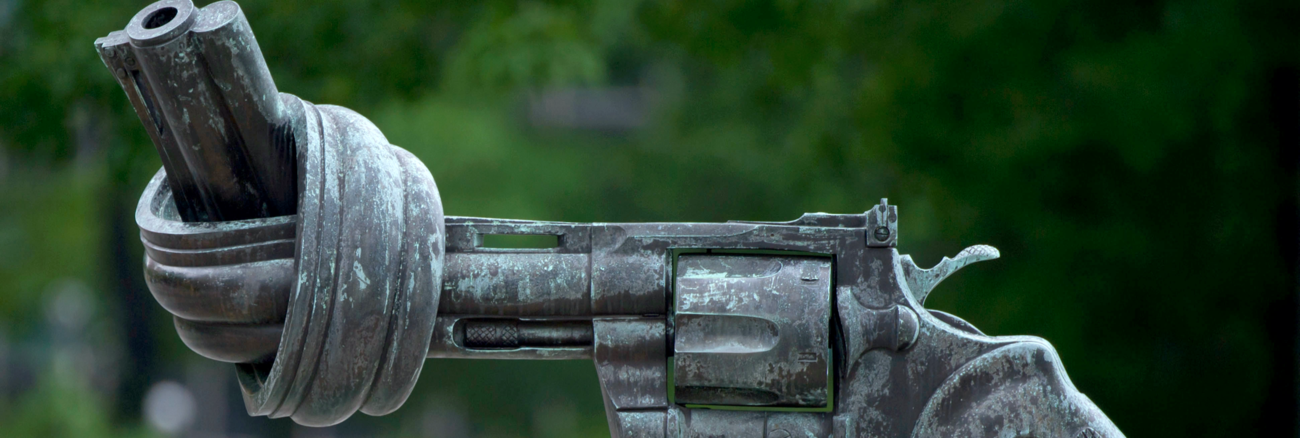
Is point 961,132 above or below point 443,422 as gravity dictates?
above

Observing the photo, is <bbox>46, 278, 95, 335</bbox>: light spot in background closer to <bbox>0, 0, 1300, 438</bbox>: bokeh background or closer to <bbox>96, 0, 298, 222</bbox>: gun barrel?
<bbox>0, 0, 1300, 438</bbox>: bokeh background

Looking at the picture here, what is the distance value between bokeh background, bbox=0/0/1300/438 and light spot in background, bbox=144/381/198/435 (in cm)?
74

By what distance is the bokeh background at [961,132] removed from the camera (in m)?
4.91

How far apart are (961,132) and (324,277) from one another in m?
3.93

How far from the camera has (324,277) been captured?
198 centimetres

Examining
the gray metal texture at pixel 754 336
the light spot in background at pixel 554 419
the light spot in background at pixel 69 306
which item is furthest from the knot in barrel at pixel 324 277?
the light spot in background at pixel 69 306

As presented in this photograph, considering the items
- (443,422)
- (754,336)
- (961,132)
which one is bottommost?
(443,422)

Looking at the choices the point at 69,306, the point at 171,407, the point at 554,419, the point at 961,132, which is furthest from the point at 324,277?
the point at 69,306

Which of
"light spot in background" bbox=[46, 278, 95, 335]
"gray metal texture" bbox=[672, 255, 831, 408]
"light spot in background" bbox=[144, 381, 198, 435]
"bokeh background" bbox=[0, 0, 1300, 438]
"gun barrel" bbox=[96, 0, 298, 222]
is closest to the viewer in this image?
"gun barrel" bbox=[96, 0, 298, 222]

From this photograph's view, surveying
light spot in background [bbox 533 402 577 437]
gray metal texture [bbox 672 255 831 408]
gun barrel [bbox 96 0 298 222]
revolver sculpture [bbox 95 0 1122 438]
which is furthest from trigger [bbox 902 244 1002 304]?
light spot in background [bbox 533 402 577 437]

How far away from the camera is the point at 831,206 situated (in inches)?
253

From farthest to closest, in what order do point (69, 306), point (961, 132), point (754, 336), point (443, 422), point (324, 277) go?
1. point (69, 306)
2. point (443, 422)
3. point (961, 132)
4. point (754, 336)
5. point (324, 277)

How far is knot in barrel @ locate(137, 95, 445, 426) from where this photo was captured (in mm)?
1997

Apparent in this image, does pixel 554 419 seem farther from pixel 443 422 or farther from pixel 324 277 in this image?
pixel 324 277
